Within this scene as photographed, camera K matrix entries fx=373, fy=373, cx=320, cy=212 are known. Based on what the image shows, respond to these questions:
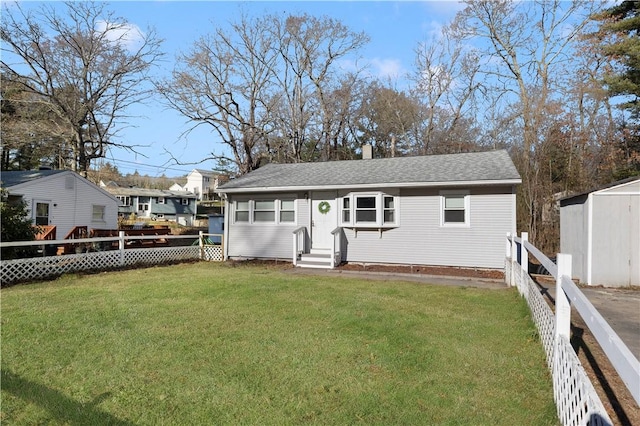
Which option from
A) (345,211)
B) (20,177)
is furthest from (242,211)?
(20,177)

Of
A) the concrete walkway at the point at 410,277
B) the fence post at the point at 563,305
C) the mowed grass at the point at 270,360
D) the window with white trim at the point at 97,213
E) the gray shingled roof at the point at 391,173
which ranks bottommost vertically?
the concrete walkway at the point at 410,277

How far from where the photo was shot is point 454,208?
10.7 metres

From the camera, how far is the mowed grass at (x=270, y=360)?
2.95 meters

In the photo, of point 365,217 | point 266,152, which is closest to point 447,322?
point 365,217

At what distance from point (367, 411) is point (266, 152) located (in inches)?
953

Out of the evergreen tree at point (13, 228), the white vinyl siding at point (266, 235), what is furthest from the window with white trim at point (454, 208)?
the evergreen tree at point (13, 228)

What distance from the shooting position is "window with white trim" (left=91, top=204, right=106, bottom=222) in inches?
803

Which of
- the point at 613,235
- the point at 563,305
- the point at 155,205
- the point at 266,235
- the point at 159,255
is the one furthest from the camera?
the point at 155,205

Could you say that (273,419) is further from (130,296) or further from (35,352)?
(130,296)

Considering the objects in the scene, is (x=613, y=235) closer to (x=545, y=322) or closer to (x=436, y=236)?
(x=436, y=236)

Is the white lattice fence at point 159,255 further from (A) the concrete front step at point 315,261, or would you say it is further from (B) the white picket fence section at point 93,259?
(A) the concrete front step at point 315,261

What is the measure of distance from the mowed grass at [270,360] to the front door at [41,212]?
13.0 metres

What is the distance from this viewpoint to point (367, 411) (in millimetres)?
2943

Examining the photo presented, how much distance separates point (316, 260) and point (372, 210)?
90.3 inches
